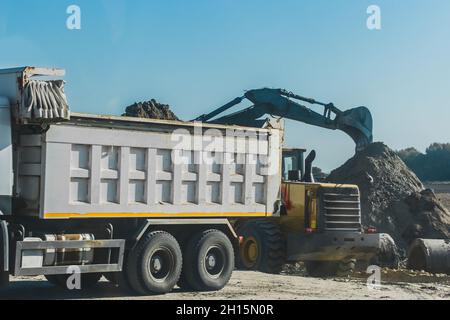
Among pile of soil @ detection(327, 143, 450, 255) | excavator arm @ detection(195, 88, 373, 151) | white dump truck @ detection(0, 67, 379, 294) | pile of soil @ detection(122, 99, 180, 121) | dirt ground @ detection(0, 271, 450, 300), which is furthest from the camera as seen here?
pile of soil @ detection(122, 99, 180, 121)

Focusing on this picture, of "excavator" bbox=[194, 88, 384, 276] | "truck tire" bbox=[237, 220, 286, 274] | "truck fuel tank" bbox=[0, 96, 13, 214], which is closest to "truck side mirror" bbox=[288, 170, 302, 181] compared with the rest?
"excavator" bbox=[194, 88, 384, 276]

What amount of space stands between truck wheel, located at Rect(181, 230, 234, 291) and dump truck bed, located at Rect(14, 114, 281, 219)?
464 millimetres

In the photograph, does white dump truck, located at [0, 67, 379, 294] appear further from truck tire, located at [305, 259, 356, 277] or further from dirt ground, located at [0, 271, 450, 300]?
truck tire, located at [305, 259, 356, 277]

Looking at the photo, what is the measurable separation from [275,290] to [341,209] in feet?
12.5

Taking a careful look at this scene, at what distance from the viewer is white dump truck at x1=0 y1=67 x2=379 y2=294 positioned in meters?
13.1

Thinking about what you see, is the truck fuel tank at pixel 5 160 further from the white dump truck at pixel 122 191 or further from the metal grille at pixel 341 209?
the metal grille at pixel 341 209

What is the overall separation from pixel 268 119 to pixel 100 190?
4.69 m

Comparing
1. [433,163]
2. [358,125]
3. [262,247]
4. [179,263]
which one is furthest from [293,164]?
[433,163]

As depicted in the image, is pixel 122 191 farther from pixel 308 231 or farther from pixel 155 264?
pixel 308 231

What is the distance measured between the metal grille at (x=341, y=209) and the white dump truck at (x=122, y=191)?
4.75 feet

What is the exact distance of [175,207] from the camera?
14773 mm

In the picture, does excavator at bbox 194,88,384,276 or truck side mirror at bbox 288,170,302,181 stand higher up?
truck side mirror at bbox 288,170,302,181
